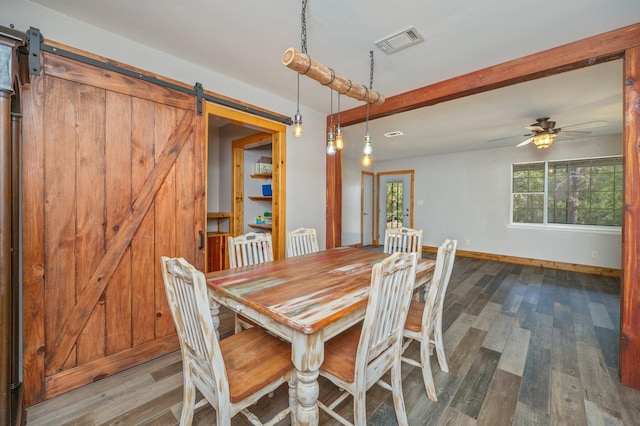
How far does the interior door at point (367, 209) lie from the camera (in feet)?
24.3

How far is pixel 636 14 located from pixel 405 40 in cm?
141

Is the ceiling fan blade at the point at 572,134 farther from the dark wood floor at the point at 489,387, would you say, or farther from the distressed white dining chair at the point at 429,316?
the distressed white dining chair at the point at 429,316

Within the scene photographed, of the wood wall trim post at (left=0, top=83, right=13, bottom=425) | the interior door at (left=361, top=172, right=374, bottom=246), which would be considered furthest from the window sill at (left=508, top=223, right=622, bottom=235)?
the wood wall trim post at (left=0, top=83, right=13, bottom=425)

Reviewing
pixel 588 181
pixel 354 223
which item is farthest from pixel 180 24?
A: pixel 588 181

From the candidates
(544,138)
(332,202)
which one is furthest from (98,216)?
(544,138)

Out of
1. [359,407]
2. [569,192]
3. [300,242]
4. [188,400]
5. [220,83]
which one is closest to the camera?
[359,407]

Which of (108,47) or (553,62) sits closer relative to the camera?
(108,47)

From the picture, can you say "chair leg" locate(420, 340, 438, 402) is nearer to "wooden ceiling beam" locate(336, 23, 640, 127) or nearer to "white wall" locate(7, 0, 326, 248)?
"white wall" locate(7, 0, 326, 248)

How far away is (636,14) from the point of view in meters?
1.71

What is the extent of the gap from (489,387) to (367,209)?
19.3 feet

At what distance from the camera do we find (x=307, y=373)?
1.16 metres

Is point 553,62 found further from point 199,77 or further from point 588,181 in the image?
point 588,181

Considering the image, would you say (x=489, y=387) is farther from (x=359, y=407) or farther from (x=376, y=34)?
(x=376, y=34)

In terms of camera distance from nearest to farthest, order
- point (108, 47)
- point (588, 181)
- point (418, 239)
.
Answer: point (108, 47)
point (418, 239)
point (588, 181)
